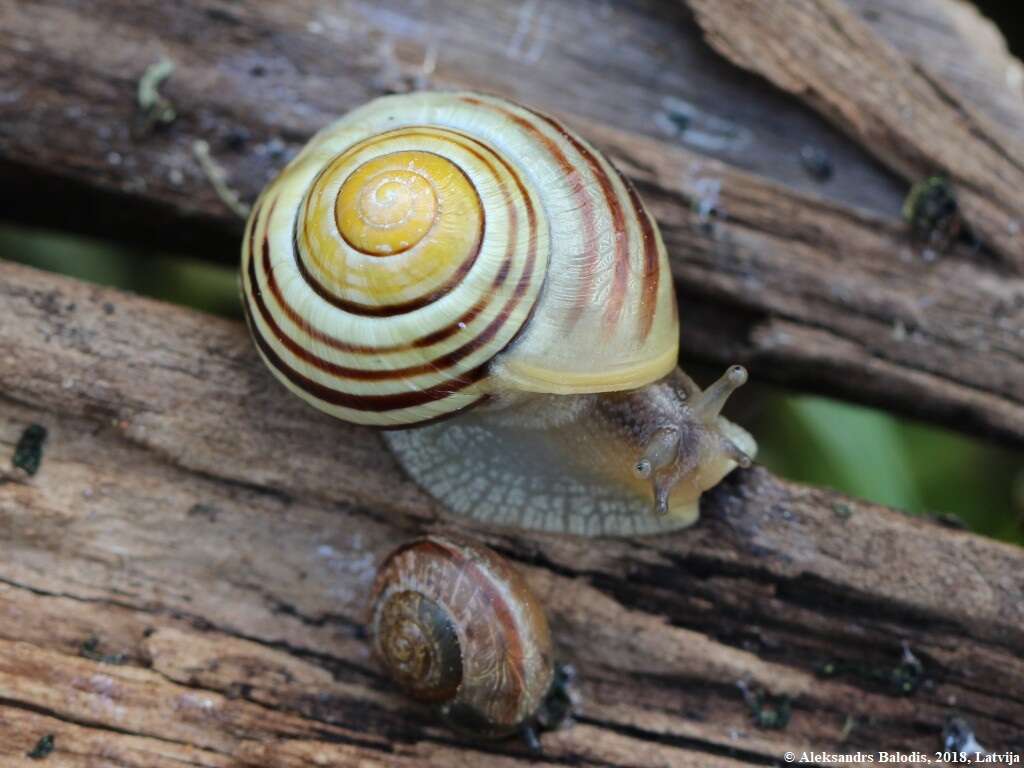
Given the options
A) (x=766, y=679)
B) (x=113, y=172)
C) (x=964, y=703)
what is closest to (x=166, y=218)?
(x=113, y=172)

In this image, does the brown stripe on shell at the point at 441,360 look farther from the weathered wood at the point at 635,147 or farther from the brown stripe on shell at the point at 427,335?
the weathered wood at the point at 635,147

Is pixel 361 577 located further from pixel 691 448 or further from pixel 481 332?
pixel 691 448

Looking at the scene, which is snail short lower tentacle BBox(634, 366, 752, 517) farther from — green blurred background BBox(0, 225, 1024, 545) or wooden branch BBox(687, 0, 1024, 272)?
wooden branch BBox(687, 0, 1024, 272)

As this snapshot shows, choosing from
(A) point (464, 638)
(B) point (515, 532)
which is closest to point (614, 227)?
(B) point (515, 532)

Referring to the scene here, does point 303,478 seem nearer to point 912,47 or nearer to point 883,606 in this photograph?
point 883,606

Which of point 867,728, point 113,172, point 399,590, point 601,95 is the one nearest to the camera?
point 399,590
